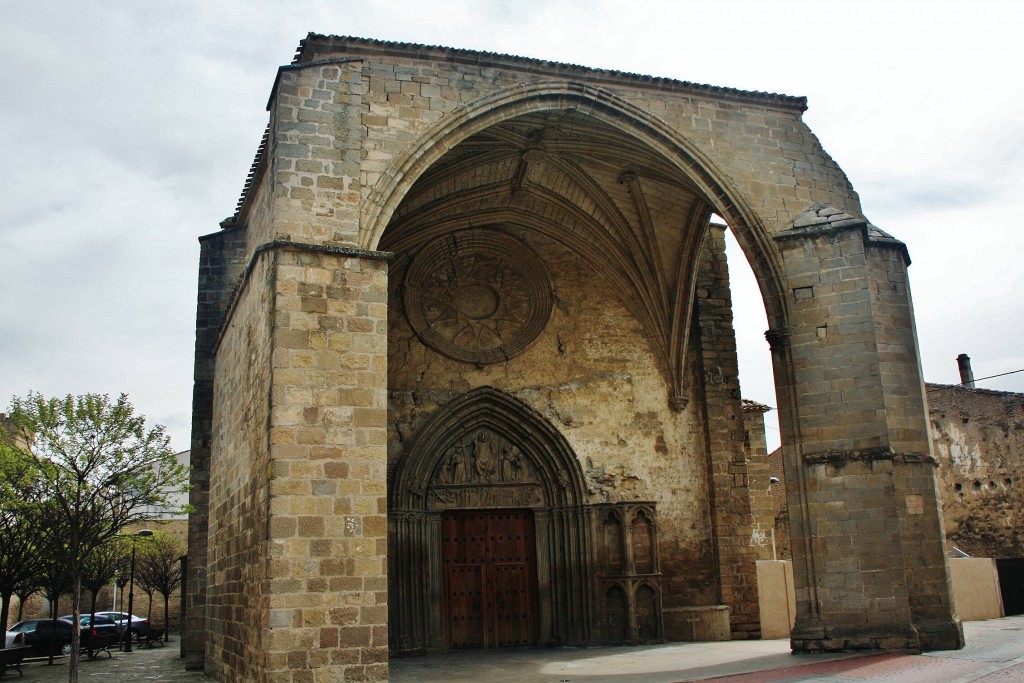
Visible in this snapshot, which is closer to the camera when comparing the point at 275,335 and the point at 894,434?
the point at 275,335

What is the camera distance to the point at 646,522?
12281mm

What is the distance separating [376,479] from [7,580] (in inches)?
338

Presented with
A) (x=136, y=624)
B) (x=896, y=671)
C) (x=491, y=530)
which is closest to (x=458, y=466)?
(x=491, y=530)

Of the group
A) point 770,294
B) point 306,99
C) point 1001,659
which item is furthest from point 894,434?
point 306,99

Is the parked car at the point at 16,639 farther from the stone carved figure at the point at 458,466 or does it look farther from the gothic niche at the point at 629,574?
the gothic niche at the point at 629,574

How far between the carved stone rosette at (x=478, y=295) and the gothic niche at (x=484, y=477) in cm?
119

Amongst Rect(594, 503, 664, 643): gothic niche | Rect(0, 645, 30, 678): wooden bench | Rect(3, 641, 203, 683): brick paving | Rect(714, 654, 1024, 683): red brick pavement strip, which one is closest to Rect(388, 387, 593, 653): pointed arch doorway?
Rect(594, 503, 664, 643): gothic niche

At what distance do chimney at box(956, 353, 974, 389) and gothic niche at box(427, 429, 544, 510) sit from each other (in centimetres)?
1805

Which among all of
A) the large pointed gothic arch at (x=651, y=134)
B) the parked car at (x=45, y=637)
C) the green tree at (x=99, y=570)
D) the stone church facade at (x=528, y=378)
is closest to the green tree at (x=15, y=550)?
the green tree at (x=99, y=570)

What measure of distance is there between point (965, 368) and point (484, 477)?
19.1 m

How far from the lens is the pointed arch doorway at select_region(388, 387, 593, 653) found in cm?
1170

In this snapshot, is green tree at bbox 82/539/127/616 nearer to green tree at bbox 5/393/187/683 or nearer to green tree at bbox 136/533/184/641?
green tree at bbox 136/533/184/641

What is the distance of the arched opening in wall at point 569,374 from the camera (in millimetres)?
11742

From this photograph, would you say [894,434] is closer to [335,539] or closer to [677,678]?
[677,678]
